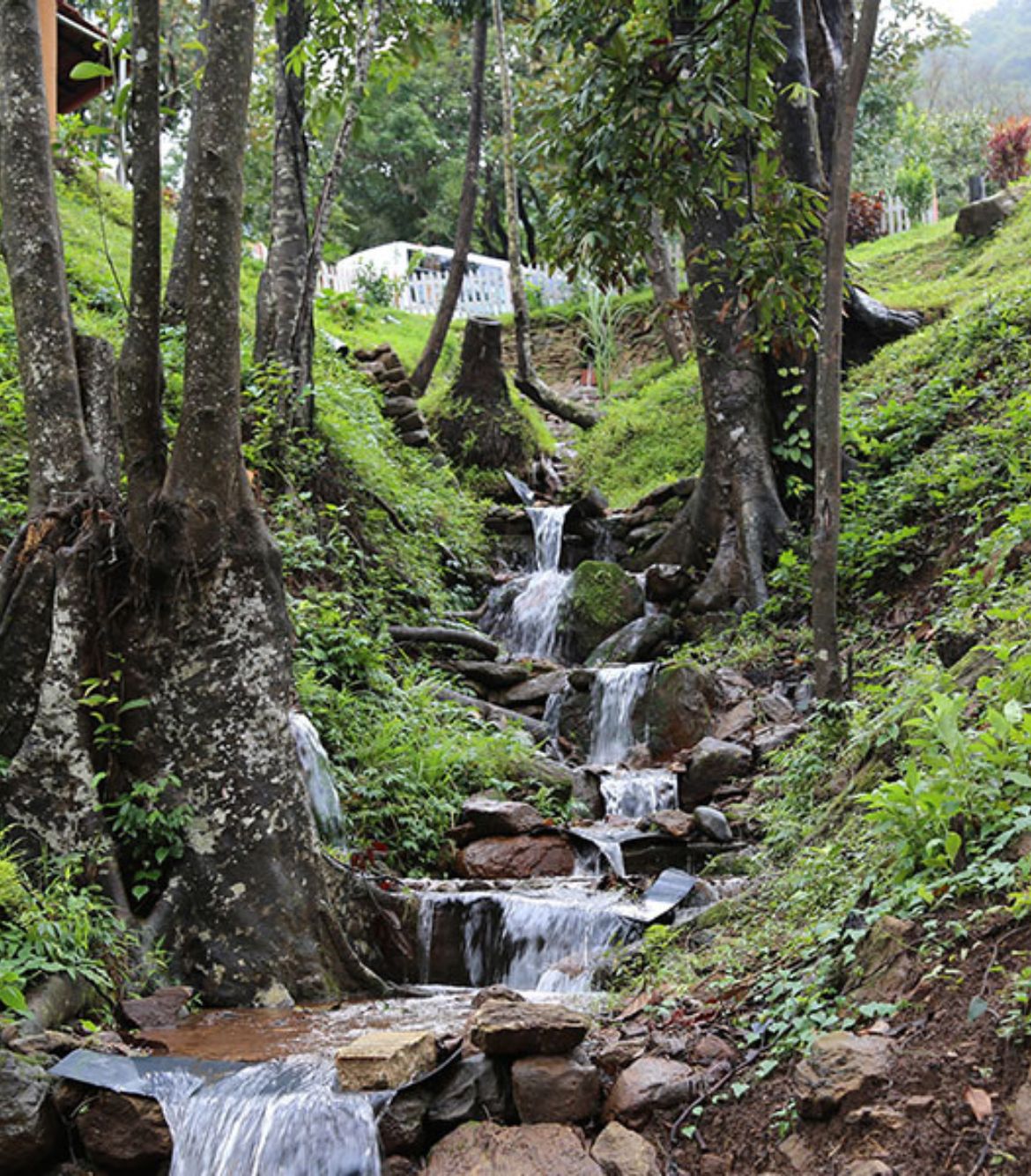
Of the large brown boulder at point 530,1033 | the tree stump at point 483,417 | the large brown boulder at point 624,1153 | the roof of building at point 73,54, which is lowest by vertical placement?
the large brown boulder at point 624,1153

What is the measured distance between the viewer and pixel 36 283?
6047 millimetres

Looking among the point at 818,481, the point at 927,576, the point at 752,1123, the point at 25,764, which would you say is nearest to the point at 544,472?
the point at 927,576

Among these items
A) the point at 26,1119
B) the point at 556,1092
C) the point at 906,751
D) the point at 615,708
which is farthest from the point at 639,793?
the point at 26,1119

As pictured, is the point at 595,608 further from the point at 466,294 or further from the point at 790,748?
the point at 466,294

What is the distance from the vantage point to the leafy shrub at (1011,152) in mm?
25484

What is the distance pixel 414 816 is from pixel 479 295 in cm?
2485

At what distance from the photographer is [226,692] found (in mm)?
5934

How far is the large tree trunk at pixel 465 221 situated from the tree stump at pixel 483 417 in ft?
4.24

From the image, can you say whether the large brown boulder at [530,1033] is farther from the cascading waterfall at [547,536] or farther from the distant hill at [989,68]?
the distant hill at [989,68]

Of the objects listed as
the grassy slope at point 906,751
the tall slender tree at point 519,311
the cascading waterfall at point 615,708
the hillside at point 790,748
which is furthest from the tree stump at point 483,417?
the cascading waterfall at point 615,708

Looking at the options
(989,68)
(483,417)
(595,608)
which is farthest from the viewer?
(989,68)

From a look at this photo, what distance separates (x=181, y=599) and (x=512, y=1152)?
324 cm

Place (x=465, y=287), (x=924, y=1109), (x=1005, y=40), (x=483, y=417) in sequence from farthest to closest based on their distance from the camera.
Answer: (x=1005, y=40) < (x=465, y=287) < (x=483, y=417) < (x=924, y=1109)

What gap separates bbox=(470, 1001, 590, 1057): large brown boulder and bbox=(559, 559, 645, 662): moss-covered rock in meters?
7.90
